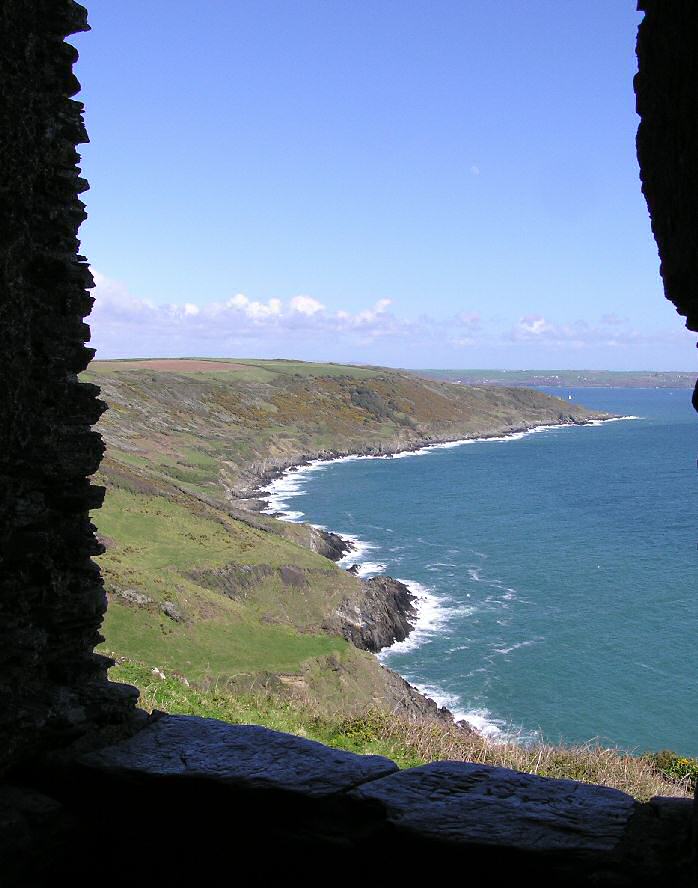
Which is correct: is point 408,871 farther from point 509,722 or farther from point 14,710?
point 509,722

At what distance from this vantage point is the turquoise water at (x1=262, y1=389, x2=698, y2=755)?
1325 inches

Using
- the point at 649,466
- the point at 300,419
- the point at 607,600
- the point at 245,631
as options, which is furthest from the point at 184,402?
the point at 245,631

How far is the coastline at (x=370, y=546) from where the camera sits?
103ft

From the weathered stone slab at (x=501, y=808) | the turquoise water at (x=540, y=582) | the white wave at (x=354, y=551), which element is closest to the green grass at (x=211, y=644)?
the turquoise water at (x=540, y=582)

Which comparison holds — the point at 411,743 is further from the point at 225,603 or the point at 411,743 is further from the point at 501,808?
the point at 225,603

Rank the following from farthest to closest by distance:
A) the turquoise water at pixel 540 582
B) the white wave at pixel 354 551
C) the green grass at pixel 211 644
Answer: the white wave at pixel 354 551, the turquoise water at pixel 540 582, the green grass at pixel 211 644

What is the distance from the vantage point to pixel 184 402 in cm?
11538

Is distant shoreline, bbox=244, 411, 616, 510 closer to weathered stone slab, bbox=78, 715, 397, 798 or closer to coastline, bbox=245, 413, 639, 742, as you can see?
coastline, bbox=245, 413, 639, 742

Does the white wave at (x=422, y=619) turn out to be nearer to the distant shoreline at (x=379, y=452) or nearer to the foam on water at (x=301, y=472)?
the foam on water at (x=301, y=472)

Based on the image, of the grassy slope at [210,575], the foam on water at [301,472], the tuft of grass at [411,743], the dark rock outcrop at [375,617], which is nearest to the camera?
the tuft of grass at [411,743]

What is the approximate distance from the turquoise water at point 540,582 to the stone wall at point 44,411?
77.6ft

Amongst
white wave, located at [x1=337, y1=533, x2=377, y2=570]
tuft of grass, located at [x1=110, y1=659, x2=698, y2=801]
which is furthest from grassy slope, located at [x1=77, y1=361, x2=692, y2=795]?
white wave, located at [x1=337, y1=533, x2=377, y2=570]

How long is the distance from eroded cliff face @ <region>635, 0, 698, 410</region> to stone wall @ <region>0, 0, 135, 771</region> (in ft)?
14.2

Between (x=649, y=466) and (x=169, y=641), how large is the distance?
103066 mm
